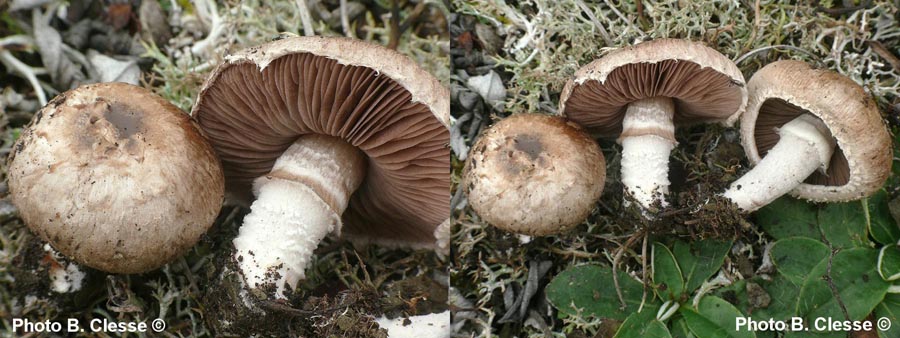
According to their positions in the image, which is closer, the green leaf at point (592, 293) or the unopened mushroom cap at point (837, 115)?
the unopened mushroom cap at point (837, 115)

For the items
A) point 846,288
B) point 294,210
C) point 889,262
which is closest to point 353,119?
point 294,210

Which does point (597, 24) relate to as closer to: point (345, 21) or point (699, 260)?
point (699, 260)

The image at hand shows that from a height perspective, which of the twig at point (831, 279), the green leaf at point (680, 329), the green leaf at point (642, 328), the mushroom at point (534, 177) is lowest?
the green leaf at point (680, 329)

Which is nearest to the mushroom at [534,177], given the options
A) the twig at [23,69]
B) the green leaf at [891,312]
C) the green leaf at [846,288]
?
the green leaf at [846,288]

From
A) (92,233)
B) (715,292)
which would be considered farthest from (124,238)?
(715,292)

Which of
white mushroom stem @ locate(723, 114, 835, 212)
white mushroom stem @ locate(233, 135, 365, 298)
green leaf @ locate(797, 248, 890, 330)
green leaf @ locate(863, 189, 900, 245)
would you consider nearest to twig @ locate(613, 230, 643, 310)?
white mushroom stem @ locate(723, 114, 835, 212)

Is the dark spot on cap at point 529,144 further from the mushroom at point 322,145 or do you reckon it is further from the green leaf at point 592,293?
the green leaf at point 592,293

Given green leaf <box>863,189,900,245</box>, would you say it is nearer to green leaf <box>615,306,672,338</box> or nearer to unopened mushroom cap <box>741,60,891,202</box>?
unopened mushroom cap <box>741,60,891,202</box>

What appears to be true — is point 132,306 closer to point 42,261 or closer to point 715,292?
point 42,261
